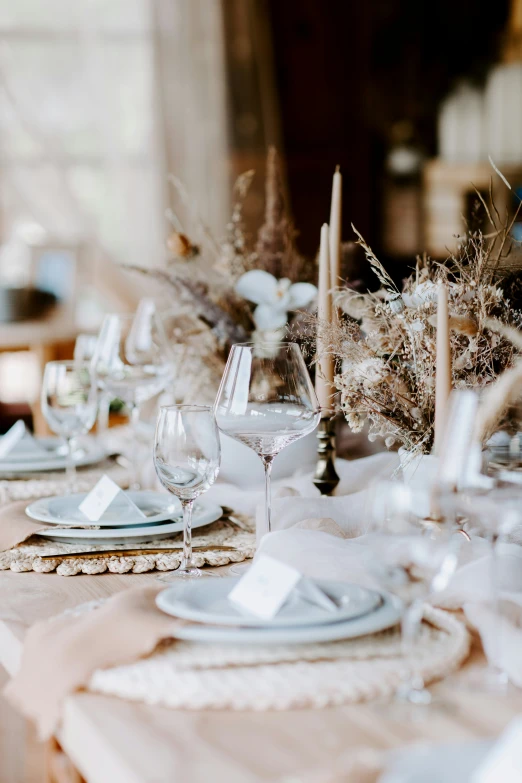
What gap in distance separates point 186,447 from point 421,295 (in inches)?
13.5

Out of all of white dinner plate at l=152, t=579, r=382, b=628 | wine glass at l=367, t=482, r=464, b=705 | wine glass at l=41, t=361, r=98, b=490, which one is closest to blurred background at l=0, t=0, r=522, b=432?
wine glass at l=41, t=361, r=98, b=490

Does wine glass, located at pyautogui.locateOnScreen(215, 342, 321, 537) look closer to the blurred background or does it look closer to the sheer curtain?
the blurred background

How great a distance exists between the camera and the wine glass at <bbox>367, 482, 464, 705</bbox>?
685 mm

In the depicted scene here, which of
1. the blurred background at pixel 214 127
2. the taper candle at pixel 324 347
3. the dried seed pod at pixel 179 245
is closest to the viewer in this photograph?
the taper candle at pixel 324 347

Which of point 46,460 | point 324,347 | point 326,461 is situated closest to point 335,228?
point 324,347

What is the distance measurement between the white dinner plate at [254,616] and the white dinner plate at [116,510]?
31 cm

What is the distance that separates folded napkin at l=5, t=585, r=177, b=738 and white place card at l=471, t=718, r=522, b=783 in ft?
1.01

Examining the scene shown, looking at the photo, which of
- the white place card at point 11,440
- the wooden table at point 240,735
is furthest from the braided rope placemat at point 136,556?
the white place card at point 11,440

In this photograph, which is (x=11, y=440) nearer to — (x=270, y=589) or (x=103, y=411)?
(x=103, y=411)

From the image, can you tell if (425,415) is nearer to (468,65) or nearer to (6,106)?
(6,106)

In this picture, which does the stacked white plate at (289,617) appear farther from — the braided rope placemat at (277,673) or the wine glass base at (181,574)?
the wine glass base at (181,574)

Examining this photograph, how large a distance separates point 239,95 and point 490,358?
4278 mm

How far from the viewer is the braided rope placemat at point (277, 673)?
2.23 ft

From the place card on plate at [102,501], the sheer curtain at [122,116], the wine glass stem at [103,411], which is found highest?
the sheer curtain at [122,116]
